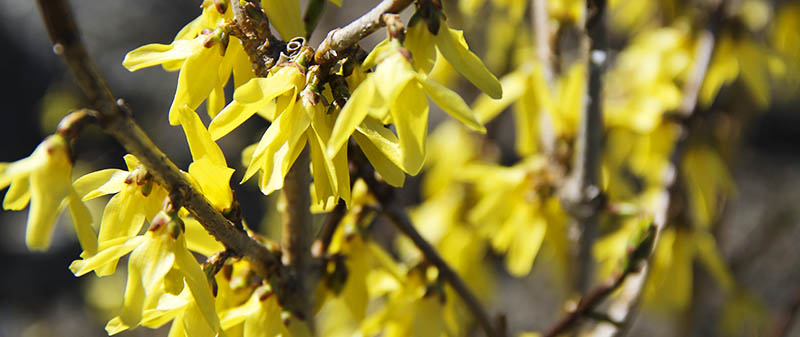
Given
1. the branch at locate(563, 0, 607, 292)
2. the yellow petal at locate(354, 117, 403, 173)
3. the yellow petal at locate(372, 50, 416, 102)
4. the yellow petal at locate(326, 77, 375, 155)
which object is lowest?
the branch at locate(563, 0, 607, 292)

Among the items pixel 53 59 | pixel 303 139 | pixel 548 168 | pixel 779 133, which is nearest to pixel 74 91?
pixel 53 59

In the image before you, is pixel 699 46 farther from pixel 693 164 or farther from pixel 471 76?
pixel 471 76

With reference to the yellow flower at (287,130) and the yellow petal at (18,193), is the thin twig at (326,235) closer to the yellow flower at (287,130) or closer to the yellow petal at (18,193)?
the yellow flower at (287,130)

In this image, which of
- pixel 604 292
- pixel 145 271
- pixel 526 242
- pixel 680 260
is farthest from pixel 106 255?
pixel 680 260

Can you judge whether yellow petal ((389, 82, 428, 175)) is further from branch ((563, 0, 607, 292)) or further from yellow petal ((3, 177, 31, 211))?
branch ((563, 0, 607, 292))

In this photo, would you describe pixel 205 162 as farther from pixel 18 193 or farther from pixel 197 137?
pixel 18 193

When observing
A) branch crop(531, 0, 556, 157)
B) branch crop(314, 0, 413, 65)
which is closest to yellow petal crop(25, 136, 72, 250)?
branch crop(314, 0, 413, 65)

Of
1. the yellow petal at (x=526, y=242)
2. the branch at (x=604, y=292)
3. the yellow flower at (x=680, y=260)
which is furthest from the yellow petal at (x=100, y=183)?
the yellow flower at (x=680, y=260)
